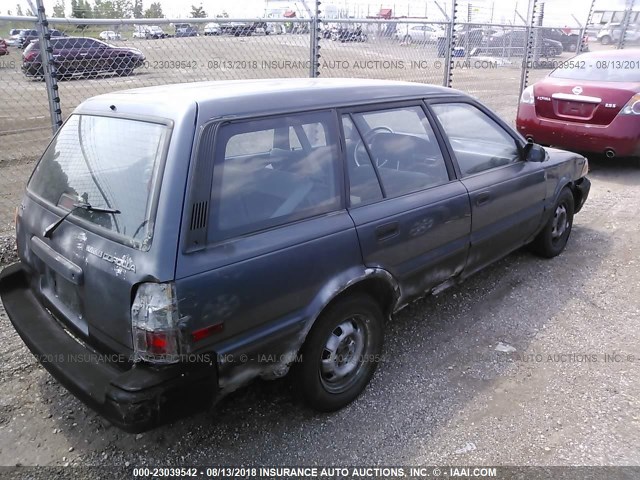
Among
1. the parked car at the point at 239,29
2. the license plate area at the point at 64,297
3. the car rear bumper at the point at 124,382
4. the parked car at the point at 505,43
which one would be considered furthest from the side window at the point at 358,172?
the parked car at the point at 505,43

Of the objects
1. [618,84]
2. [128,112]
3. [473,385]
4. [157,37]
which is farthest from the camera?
[618,84]

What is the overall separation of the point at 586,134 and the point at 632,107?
639mm

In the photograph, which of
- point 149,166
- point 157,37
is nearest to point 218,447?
point 149,166

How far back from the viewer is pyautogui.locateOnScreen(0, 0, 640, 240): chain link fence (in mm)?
5094

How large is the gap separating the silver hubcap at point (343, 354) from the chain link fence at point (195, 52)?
3453 mm

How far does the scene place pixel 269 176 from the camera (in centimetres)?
246

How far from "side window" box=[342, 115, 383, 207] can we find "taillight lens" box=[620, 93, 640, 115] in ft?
19.0

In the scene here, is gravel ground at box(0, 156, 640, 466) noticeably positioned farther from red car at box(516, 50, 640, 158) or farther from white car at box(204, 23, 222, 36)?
red car at box(516, 50, 640, 158)

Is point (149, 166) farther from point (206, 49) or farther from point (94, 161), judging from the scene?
point (206, 49)

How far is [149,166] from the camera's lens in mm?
2246

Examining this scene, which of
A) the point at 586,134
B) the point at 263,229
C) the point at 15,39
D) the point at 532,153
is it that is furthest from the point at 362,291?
the point at 586,134

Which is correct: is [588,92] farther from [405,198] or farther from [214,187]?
[214,187]

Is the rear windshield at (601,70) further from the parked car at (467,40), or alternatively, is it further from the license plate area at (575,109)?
the parked car at (467,40)

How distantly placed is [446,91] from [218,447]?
267cm
